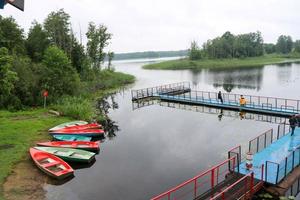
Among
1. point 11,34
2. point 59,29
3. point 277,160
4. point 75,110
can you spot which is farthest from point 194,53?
point 277,160

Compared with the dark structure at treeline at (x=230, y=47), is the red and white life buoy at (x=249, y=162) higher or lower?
lower

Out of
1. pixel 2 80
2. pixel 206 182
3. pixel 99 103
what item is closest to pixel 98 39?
pixel 99 103

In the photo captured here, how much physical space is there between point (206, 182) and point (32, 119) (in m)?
18.3

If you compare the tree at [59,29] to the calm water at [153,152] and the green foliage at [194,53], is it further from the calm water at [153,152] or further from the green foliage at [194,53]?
the green foliage at [194,53]

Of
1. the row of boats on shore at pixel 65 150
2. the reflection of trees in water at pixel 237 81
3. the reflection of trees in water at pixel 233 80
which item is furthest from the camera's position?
the reflection of trees in water at pixel 233 80

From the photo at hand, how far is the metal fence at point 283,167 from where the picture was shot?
12406 mm

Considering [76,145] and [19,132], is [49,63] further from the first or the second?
[76,145]

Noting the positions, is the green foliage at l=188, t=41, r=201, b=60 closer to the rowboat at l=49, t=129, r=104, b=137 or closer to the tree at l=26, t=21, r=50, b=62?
the tree at l=26, t=21, r=50, b=62

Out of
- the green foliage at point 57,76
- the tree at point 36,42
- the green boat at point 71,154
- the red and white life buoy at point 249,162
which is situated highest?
the tree at point 36,42

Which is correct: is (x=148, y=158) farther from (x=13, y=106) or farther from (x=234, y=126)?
(x=13, y=106)

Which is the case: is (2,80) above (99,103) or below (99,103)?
above

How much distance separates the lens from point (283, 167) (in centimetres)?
1284

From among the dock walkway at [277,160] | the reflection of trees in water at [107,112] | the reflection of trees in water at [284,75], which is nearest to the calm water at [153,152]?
the reflection of trees in water at [107,112]

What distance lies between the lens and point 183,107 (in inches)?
1344
